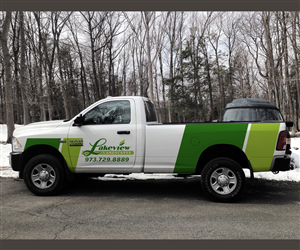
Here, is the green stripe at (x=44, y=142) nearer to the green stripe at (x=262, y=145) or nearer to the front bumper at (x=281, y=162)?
the green stripe at (x=262, y=145)

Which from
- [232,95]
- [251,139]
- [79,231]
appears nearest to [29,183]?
[79,231]

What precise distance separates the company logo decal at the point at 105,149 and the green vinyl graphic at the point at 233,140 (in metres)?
1.13

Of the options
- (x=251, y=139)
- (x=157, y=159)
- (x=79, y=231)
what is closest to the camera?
(x=79, y=231)

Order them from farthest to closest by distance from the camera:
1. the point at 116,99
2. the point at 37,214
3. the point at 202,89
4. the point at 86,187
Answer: the point at 202,89 → the point at 86,187 → the point at 116,99 → the point at 37,214

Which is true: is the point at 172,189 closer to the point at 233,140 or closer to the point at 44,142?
the point at 233,140

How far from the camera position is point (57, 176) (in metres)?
5.80

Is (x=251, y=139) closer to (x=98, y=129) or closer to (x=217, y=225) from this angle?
(x=217, y=225)

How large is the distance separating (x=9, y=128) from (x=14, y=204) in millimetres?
11270

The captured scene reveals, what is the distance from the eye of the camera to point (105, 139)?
18.7 ft

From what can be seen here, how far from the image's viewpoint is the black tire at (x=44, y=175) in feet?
19.0

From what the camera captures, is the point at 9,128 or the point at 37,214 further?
the point at 9,128

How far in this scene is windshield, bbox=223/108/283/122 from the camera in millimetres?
9461

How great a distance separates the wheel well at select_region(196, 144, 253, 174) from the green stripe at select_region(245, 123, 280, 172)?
0.19 metres

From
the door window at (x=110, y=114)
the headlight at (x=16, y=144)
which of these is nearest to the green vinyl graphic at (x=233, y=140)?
the door window at (x=110, y=114)
